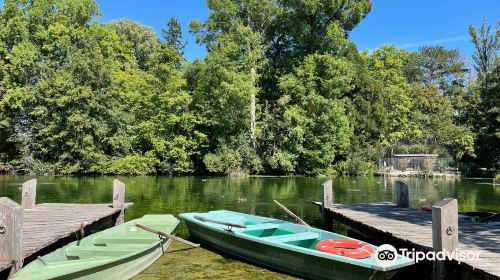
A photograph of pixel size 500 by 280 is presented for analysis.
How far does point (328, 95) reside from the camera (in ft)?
133

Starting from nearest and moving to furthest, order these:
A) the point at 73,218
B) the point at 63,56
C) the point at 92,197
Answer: the point at 73,218 < the point at 92,197 < the point at 63,56

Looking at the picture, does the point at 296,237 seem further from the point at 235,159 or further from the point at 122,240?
the point at 235,159

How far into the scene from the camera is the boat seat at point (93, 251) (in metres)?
8.34

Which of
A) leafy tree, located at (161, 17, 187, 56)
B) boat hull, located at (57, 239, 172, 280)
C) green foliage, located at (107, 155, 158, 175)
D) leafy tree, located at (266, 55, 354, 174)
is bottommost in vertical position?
boat hull, located at (57, 239, 172, 280)

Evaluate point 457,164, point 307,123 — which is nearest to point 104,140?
point 307,123

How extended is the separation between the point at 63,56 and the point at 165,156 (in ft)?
45.9

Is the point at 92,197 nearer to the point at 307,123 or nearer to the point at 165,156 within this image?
the point at 165,156

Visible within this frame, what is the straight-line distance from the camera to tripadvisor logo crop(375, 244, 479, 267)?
6.84 metres

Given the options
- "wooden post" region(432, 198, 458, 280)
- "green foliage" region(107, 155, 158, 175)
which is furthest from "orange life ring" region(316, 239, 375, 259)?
"green foliage" region(107, 155, 158, 175)

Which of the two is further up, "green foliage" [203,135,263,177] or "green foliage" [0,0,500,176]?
"green foliage" [0,0,500,176]

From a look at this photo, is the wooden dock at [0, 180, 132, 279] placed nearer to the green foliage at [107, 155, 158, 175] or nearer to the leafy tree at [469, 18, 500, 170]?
the green foliage at [107, 155, 158, 175]

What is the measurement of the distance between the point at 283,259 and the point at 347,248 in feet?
4.18

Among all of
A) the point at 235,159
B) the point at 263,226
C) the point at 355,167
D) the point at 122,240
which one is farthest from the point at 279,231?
the point at 355,167

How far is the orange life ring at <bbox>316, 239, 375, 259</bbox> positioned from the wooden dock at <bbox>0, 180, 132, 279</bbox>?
504 cm
